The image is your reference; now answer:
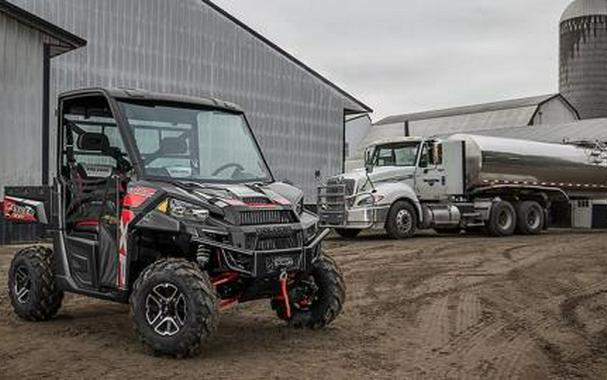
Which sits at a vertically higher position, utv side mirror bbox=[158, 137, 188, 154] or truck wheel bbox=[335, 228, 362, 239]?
utv side mirror bbox=[158, 137, 188, 154]

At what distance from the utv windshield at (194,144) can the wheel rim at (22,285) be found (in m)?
2.21

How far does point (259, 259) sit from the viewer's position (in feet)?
21.2

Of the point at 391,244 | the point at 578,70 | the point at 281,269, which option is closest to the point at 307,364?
the point at 281,269

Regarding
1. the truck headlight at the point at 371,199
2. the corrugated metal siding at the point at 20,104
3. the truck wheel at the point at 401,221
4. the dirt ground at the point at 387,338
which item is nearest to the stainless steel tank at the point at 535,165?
the truck wheel at the point at 401,221

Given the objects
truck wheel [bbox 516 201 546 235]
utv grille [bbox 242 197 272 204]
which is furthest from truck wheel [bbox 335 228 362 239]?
utv grille [bbox 242 197 272 204]

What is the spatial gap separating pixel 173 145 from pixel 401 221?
1406cm

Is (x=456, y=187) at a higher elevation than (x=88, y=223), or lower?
higher

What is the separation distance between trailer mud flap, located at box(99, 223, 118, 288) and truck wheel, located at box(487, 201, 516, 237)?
1730cm

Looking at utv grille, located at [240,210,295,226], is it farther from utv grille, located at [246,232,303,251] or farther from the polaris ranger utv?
utv grille, located at [246,232,303,251]

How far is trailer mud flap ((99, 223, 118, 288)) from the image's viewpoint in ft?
22.8

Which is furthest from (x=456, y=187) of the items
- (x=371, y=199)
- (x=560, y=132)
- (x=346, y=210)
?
(x=560, y=132)

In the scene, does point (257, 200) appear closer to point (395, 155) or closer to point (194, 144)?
point (194, 144)

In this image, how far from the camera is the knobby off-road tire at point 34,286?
25.9 feet

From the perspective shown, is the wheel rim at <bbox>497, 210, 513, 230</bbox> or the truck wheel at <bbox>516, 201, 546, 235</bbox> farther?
the truck wheel at <bbox>516, 201, 546, 235</bbox>
